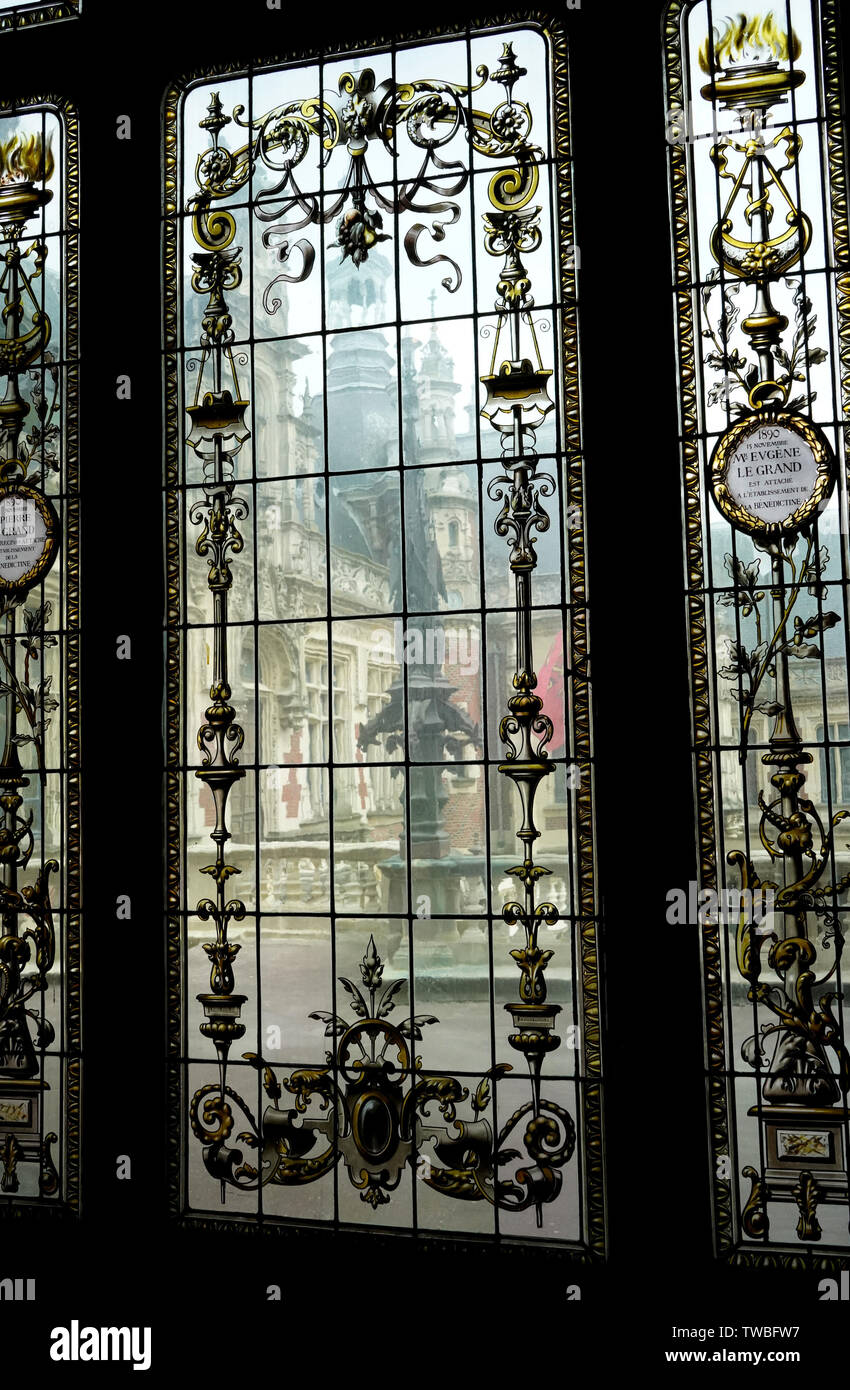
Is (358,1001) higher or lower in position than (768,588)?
lower

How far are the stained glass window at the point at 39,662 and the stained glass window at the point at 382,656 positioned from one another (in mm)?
302

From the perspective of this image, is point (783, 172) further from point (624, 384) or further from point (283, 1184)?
point (283, 1184)

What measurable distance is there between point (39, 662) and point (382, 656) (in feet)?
3.16

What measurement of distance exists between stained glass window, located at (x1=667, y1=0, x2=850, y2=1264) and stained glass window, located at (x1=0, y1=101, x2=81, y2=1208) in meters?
1.60

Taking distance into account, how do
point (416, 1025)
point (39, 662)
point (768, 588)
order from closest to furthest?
point (768, 588) → point (416, 1025) → point (39, 662)

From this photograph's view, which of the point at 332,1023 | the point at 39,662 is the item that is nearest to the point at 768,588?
the point at 332,1023

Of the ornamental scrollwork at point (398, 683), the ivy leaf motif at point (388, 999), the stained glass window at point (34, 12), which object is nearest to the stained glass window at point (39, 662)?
the stained glass window at point (34, 12)

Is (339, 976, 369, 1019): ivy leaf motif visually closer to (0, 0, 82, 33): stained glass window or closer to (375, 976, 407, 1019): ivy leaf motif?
(375, 976, 407, 1019): ivy leaf motif

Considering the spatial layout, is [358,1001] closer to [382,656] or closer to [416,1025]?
[416,1025]

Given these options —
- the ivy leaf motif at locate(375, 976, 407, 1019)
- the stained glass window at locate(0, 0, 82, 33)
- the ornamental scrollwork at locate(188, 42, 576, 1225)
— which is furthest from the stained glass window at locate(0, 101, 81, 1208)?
the ivy leaf motif at locate(375, 976, 407, 1019)

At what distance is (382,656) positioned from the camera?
2803 mm

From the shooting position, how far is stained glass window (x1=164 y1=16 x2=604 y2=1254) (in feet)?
8.82

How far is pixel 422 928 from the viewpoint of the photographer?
2.75 metres
